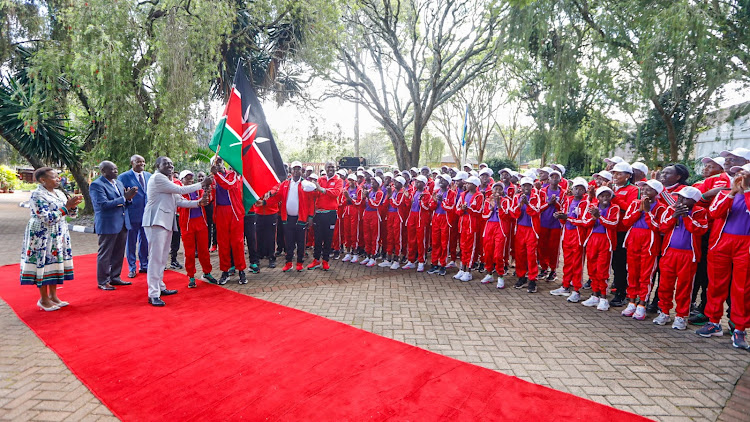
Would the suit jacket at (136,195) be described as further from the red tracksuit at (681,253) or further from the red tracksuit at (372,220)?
the red tracksuit at (681,253)

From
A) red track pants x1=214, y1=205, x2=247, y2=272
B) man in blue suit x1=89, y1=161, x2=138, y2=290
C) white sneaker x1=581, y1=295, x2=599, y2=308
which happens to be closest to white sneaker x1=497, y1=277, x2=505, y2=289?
white sneaker x1=581, y1=295, x2=599, y2=308

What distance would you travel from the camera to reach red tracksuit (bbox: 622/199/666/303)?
4.98 metres

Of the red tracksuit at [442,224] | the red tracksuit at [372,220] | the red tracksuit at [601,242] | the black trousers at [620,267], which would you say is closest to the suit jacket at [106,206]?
the red tracksuit at [372,220]

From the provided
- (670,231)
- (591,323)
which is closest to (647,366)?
(591,323)

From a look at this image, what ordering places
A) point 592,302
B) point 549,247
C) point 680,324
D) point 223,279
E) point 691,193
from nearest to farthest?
point 691,193, point 680,324, point 592,302, point 223,279, point 549,247

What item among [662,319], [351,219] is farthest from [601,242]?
[351,219]

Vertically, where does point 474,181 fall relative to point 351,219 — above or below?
above

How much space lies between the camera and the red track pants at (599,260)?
551 centimetres

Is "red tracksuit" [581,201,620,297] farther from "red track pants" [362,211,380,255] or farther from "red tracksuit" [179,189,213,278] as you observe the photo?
"red tracksuit" [179,189,213,278]

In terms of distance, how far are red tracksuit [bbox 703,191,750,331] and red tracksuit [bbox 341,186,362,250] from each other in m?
5.91

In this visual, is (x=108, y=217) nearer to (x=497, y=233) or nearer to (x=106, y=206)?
(x=106, y=206)

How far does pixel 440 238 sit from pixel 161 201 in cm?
465

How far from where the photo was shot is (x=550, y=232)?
6840 millimetres

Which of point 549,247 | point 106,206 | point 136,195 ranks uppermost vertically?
point 136,195
